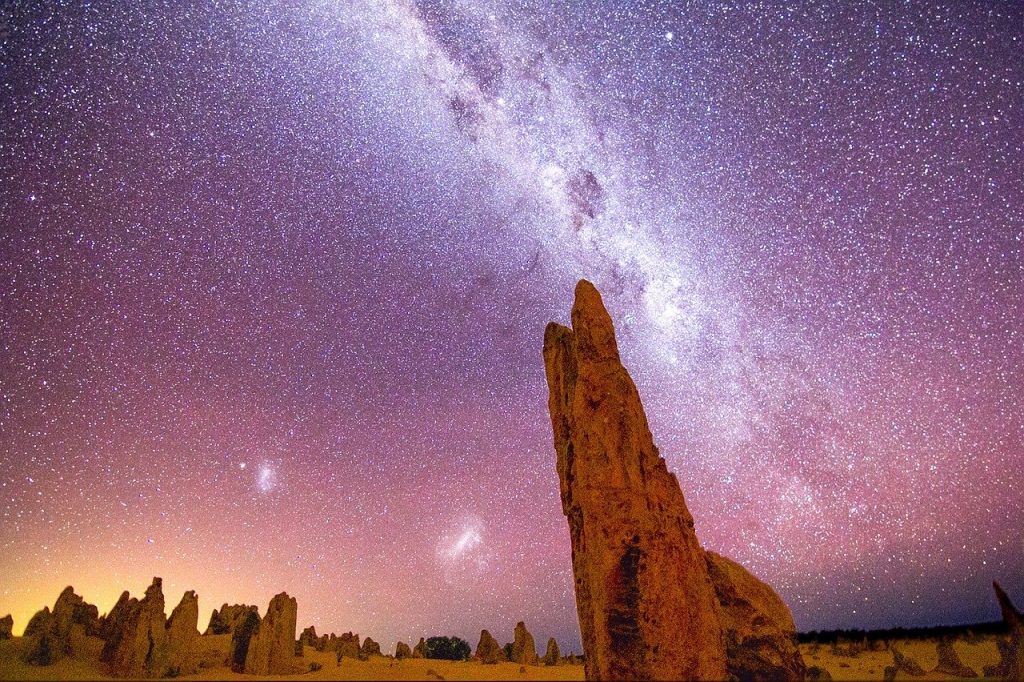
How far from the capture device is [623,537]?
22.0m

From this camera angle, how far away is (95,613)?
37.2 meters

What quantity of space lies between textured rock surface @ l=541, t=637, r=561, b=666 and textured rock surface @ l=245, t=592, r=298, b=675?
2515 centimetres

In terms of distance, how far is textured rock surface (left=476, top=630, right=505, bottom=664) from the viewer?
49.8m

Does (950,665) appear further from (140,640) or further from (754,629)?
(140,640)

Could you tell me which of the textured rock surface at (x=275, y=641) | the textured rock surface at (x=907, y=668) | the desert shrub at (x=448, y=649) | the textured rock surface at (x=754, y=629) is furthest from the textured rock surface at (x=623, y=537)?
the desert shrub at (x=448, y=649)

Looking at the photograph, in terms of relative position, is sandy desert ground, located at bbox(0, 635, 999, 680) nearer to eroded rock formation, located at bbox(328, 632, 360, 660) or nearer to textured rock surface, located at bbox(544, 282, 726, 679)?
eroded rock formation, located at bbox(328, 632, 360, 660)

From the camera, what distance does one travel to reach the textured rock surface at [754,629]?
25.1 m

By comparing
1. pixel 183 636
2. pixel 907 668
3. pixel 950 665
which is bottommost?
pixel 907 668

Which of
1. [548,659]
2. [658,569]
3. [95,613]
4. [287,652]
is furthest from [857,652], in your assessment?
[95,613]

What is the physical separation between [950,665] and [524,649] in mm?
34181

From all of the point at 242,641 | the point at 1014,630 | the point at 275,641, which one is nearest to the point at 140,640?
the point at 242,641

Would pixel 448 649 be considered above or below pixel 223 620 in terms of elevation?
below

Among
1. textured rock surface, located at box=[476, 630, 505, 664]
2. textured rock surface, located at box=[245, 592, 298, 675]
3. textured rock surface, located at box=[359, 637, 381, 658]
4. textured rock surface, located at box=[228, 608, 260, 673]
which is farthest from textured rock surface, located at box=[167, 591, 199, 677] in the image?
textured rock surface, located at box=[476, 630, 505, 664]

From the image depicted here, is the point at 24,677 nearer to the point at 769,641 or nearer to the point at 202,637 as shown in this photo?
the point at 202,637
